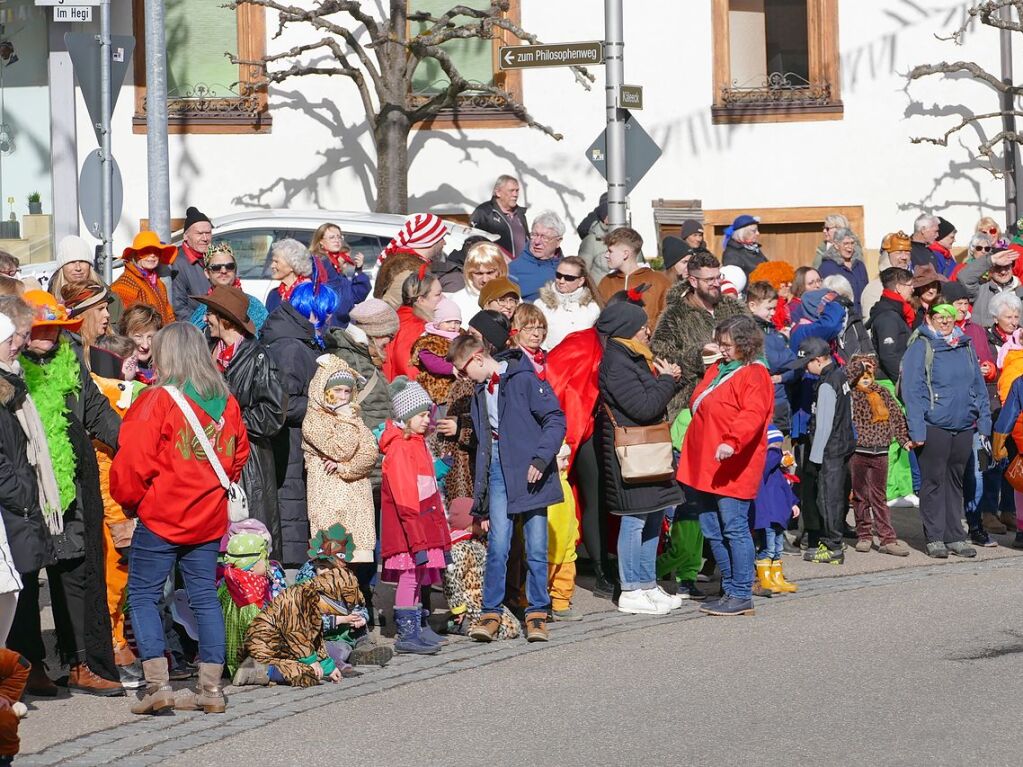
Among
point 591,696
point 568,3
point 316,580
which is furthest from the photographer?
point 568,3

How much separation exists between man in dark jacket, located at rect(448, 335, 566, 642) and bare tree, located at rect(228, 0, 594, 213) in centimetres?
1257

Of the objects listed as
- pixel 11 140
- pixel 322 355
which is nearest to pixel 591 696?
pixel 322 355

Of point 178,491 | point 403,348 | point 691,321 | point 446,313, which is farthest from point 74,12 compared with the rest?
point 178,491

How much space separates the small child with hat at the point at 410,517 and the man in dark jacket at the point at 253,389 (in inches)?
24.3

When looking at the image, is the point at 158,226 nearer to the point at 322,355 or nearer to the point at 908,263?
the point at 322,355

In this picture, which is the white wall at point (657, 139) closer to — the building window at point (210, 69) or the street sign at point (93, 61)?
the building window at point (210, 69)

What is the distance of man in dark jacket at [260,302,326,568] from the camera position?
35.8 ft

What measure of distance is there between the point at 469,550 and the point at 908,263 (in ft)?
25.1

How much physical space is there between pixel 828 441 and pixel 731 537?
2.22 meters

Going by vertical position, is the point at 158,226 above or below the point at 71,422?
above

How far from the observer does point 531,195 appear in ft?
80.8

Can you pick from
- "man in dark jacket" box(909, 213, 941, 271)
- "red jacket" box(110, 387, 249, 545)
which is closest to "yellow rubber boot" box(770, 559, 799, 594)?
"red jacket" box(110, 387, 249, 545)

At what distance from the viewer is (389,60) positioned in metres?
23.6

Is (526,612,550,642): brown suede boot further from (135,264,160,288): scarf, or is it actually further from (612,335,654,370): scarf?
(135,264,160,288): scarf
